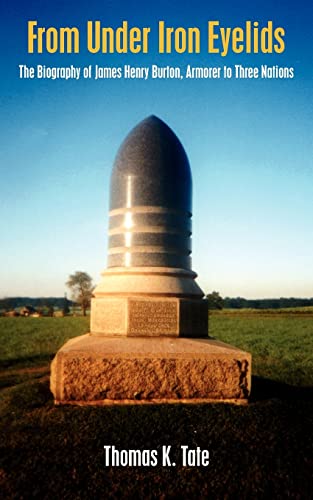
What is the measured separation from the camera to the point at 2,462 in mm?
3750

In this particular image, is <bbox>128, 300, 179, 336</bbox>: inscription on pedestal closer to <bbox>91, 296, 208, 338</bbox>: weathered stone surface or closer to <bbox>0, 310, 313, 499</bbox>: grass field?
<bbox>91, 296, 208, 338</bbox>: weathered stone surface

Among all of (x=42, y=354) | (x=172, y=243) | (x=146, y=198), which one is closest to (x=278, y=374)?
(x=172, y=243)

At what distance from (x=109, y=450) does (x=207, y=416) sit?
1.29m

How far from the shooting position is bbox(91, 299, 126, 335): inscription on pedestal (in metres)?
5.87

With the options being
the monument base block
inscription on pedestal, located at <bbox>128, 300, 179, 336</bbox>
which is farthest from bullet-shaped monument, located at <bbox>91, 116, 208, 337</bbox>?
the monument base block

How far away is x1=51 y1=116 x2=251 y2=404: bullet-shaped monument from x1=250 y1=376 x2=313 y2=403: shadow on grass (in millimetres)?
632

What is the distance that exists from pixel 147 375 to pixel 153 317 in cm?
98

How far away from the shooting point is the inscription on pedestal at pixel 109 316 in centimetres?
587

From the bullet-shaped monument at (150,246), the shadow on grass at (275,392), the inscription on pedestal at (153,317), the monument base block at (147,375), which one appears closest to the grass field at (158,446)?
the shadow on grass at (275,392)

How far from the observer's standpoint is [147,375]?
16.7 ft

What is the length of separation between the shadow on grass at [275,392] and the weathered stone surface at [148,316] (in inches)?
49.6

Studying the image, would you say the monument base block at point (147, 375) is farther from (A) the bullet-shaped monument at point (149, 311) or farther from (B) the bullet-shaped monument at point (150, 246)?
(B) the bullet-shaped monument at point (150, 246)

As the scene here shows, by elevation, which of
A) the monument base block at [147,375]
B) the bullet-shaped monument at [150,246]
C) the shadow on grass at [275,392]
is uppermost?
the bullet-shaped monument at [150,246]

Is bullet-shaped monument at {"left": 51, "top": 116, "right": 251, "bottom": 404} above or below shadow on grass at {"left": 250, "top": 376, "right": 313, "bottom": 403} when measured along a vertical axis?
above
